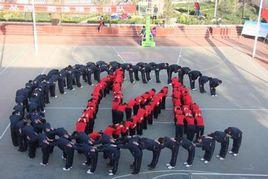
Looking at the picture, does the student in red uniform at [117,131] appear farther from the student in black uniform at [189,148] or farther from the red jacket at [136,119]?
the student in black uniform at [189,148]

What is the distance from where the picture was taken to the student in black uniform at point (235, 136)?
1365 centimetres

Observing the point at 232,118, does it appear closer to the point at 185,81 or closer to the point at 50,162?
the point at 185,81

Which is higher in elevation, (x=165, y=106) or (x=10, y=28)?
(x=10, y=28)

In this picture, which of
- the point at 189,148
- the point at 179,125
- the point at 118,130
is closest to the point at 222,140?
the point at 189,148

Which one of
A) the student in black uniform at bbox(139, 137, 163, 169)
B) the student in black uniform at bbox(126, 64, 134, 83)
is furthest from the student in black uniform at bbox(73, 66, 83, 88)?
the student in black uniform at bbox(139, 137, 163, 169)

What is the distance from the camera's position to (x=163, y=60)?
2491cm

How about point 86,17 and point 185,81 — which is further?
point 86,17

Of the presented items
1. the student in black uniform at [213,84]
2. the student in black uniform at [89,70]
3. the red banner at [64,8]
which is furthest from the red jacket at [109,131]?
the red banner at [64,8]

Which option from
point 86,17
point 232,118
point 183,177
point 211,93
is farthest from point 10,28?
point 183,177

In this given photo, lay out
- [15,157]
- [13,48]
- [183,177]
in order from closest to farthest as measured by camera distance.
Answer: [183,177] → [15,157] → [13,48]

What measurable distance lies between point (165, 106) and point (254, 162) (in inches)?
205

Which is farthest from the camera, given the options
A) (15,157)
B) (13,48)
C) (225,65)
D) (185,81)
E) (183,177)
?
(13,48)

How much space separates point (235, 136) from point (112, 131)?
12.7ft

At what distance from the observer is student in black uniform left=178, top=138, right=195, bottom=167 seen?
13.0 metres
